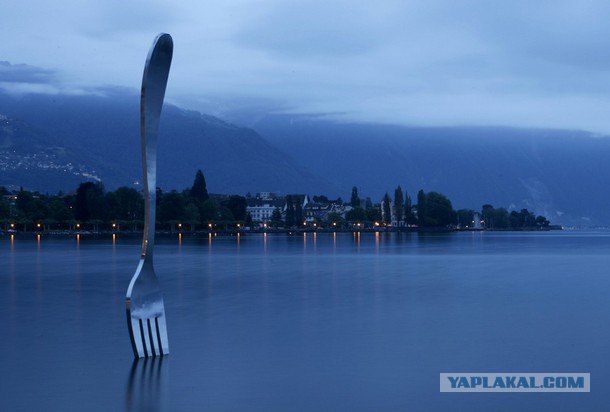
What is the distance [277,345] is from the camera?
21.1 metres

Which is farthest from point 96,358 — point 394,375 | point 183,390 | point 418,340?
point 418,340

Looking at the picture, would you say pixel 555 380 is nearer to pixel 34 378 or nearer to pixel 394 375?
pixel 394 375

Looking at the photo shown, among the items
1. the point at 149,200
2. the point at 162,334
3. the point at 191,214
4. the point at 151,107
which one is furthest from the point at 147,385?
the point at 191,214

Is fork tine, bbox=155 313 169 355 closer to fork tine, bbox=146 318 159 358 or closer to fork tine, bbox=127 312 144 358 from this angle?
fork tine, bbox=146 318 159 358

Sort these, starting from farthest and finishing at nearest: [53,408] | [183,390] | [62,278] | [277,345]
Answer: [62,278] → [277,345] → [183,390] → [53,408]

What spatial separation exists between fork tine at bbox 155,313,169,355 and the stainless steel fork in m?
0.03

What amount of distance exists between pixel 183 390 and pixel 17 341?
7.14m

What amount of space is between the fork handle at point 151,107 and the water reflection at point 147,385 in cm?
202

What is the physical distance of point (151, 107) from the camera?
1669 centimetres

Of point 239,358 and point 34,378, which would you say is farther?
point 239,358

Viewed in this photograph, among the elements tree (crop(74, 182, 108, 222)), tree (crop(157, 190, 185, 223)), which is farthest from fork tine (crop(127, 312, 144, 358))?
tree (crop(74, 182, 108, 222))
